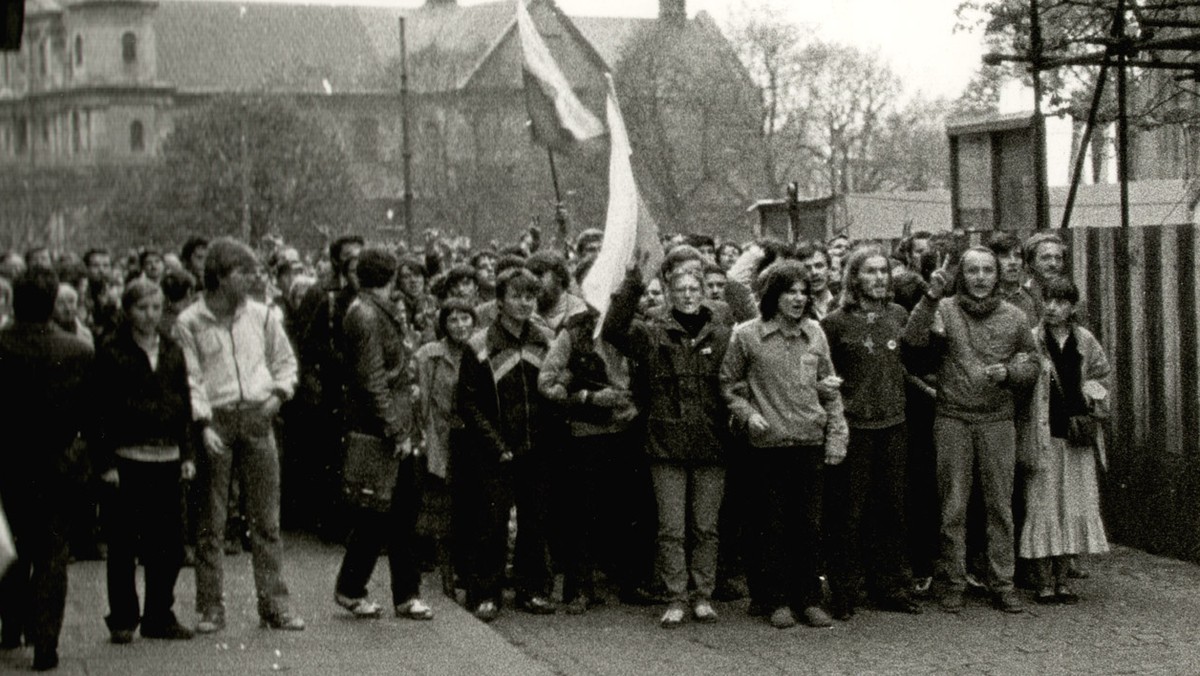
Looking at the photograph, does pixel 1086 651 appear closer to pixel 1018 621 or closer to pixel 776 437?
pixel 1018 621

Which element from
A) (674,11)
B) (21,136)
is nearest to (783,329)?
(21,136)

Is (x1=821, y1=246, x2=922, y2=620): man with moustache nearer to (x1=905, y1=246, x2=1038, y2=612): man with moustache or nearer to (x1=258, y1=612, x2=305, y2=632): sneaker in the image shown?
(x1=905, y1=246, x2=1038, y2=612): man with moustache

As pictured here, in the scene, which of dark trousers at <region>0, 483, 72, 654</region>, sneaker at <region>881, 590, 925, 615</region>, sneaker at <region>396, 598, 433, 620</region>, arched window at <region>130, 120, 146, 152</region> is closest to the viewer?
dark trousers at <region>0, 483, 72, 654</region>

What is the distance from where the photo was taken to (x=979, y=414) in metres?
11.1

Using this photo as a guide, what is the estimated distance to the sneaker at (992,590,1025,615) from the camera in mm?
10820

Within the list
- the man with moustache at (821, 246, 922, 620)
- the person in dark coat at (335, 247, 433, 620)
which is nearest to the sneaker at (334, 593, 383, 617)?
the person in dark coat at (335, 247, 433, 620)

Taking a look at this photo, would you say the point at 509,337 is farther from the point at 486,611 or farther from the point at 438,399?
the point at 486,611

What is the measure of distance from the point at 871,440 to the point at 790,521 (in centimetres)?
70

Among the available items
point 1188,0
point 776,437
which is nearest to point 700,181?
point 1188,0

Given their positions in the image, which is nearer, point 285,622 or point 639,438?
point 285,622

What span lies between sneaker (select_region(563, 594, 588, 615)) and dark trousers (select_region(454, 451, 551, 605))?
0.16 m

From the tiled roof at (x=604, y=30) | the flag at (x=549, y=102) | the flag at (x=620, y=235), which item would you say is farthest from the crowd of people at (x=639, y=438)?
the tiled roof at (x=604, y=30)

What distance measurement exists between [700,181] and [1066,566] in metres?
45.7

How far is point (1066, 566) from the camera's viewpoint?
1153 cm
